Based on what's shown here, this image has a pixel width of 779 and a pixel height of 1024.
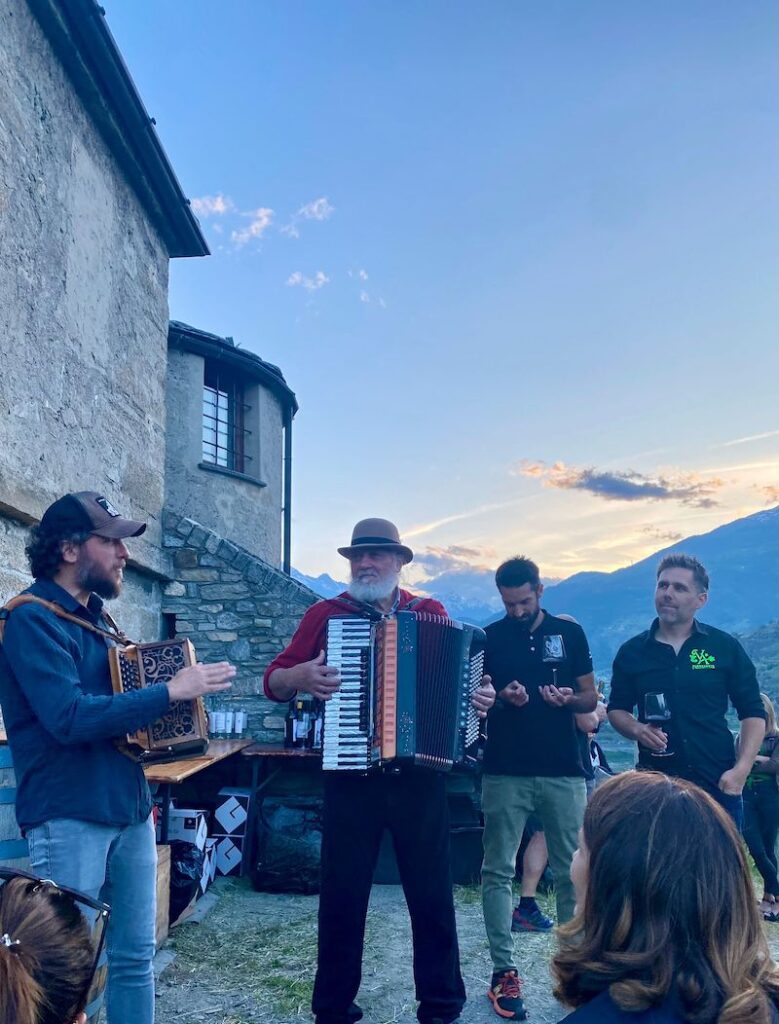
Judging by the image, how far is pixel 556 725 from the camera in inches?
171

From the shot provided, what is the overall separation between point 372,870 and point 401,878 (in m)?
0.14

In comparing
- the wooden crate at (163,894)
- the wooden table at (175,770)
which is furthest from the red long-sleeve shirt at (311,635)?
the wooden crate at (163,894)

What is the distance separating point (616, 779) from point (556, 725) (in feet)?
9.16

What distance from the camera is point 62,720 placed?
2.54 meters

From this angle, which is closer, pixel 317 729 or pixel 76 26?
pixel 76 26

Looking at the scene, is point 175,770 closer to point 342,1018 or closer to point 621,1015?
point 342,1018

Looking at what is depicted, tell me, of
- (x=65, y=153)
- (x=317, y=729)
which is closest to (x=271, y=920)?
(x=317, y=729)

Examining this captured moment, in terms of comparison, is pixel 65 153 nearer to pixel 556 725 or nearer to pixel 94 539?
pixel 94 539

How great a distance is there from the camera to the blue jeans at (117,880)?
2613mm

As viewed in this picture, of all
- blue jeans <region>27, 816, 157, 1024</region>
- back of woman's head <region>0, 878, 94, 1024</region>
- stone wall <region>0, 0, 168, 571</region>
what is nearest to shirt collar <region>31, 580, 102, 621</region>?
blue jeans <region>27, 816, 157, 1024</region>

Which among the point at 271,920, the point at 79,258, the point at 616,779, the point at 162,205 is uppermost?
the point at 162,205

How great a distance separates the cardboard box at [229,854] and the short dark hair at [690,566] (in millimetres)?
4508

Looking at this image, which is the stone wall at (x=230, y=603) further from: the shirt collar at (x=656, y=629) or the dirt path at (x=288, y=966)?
the shirt collar at (x=656, y=629)

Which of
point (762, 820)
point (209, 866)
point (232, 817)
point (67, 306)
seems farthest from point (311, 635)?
point (762, 820)
